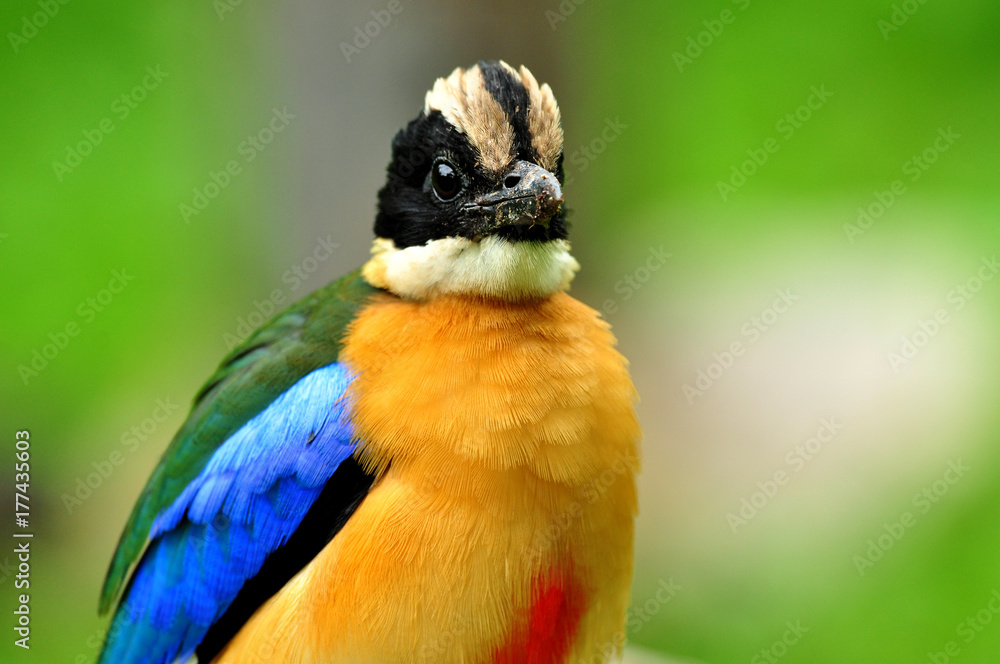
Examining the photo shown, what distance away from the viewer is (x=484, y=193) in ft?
9.91

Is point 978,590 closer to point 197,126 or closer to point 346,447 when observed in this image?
point 346,447

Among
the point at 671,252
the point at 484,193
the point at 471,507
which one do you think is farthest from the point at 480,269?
the point at 671,252

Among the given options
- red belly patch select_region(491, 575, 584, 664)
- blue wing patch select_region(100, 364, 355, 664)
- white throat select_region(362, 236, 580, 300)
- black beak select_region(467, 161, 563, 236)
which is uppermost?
black beak select_region(467, 161, 563, 236)

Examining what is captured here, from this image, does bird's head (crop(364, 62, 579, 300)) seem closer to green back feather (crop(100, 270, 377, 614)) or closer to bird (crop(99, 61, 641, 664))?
bird (crop(99, 61, 641, 664))

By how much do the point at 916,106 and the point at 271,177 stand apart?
232 inches

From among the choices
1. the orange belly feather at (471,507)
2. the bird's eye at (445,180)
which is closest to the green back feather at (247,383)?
the orange belly feather at (471,507)

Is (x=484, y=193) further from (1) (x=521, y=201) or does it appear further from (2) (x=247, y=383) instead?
(2) (x=247, y=383)

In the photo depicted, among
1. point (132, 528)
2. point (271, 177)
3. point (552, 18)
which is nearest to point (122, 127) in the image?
point (271, 177)

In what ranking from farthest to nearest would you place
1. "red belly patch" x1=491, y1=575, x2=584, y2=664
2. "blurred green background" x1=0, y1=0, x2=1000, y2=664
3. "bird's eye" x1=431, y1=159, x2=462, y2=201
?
1. "blurred green background" x1=0, y1=0, x2=1000, y2=664
2. "bird's eye" x1=431, y1=159, x2=462, y2=201
3. "red belly patch" x1=491, y1=575, x2=584, y2=664

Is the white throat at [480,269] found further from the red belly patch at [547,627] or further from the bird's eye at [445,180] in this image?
the red belly patch at [547,627]

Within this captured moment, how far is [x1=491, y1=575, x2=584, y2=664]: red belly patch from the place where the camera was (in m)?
2.86

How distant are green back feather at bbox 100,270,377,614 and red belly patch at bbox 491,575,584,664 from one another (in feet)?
3.73

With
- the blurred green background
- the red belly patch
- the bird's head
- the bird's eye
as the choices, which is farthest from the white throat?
the blurred green background

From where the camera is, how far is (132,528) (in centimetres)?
362
